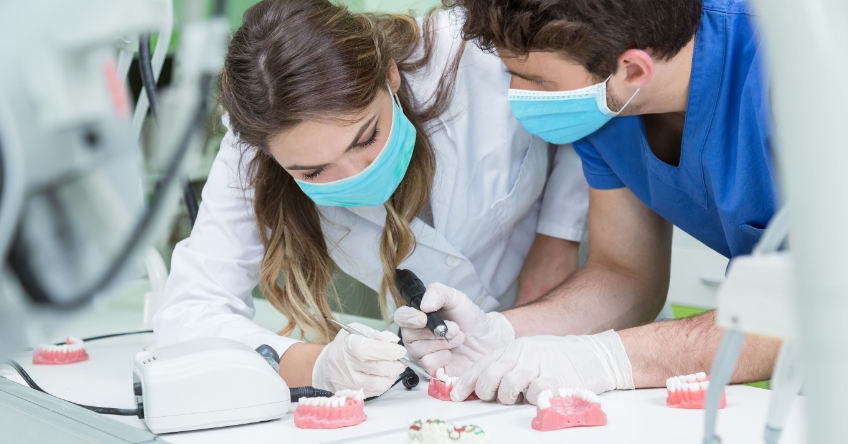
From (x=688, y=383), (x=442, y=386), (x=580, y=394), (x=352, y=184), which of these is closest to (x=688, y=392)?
(x=688, y=383)

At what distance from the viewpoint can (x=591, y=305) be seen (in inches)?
65.9

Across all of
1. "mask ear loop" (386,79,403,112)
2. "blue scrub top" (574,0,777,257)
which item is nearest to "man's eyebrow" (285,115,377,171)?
"mask ear loop" (386,79,403,112)

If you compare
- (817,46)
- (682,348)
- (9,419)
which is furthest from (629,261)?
(817,46)

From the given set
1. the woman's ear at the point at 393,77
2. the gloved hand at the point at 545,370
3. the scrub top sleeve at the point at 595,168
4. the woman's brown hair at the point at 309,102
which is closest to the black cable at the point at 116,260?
the gloved hand at the point at 545,370

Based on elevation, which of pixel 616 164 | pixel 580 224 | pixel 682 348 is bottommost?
pixel 682 348

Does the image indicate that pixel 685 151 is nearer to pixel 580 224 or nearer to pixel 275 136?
pixel 580 224

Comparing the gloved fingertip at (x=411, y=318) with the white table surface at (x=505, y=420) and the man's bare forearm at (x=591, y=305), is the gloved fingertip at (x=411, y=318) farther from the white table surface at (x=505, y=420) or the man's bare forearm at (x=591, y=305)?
the man's bare forearm at (x=591, y=305)

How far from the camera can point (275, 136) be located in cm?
141

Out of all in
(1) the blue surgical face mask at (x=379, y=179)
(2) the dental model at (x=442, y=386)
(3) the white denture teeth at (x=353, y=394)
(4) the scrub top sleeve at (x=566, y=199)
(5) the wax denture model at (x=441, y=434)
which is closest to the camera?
(5) the wax denture model at (x=441, y=434)

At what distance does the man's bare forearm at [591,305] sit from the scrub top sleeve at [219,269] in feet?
1.66

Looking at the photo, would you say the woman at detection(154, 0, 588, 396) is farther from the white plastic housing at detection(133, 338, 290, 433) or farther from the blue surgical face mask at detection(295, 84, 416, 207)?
the white plastic housing at detection(133, 338, 290, 433)

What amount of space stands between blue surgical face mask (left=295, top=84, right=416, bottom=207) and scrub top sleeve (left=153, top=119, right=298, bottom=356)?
0.79 ft

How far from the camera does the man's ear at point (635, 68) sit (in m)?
1.31

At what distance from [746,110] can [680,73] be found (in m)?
0.14
